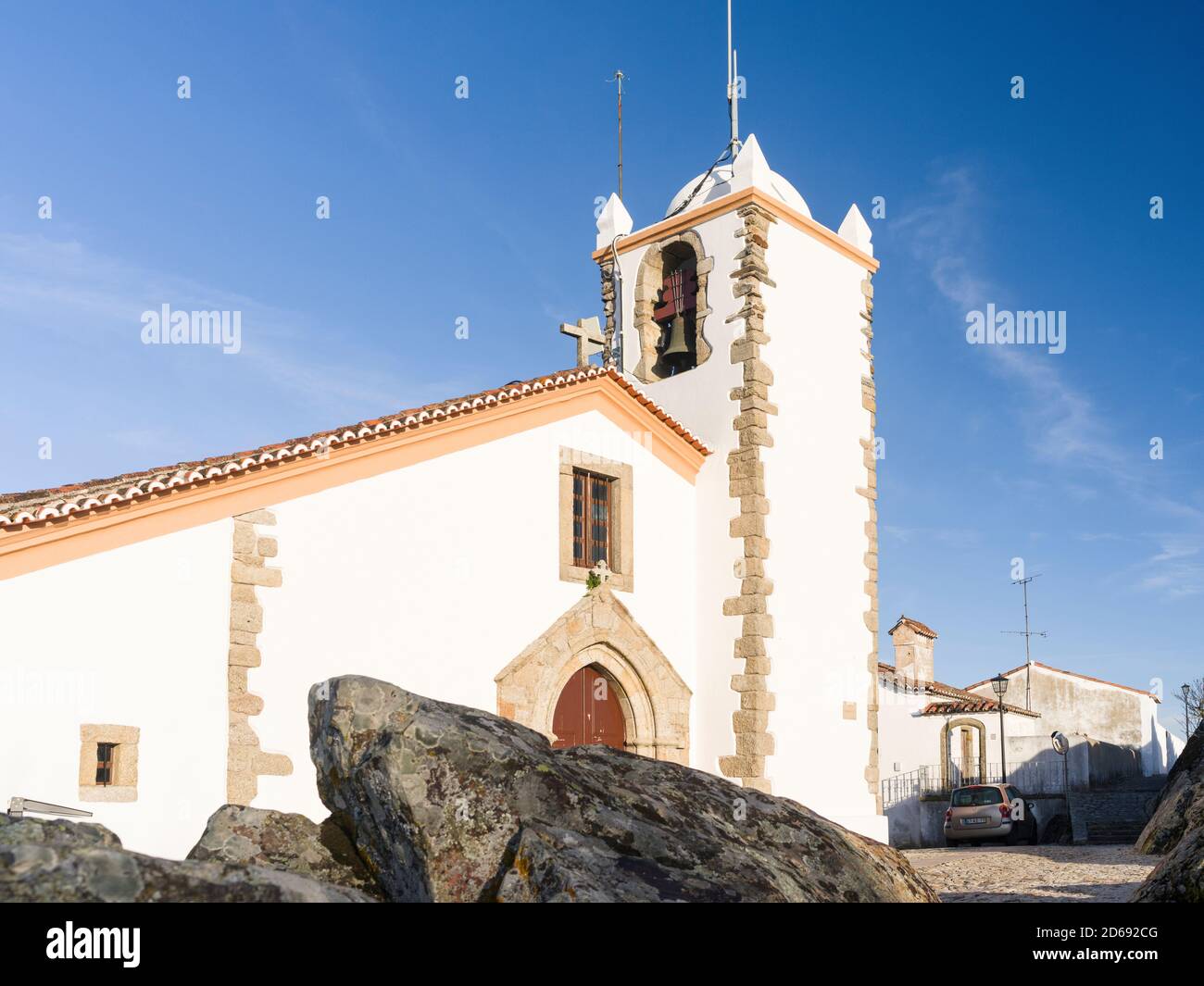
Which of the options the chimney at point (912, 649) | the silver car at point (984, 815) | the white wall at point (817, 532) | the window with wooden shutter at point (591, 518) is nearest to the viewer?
the window with wooden shutter at point (591, 518)

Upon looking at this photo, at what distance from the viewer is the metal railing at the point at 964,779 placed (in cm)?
2636

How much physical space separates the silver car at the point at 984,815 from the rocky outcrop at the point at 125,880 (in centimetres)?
2019

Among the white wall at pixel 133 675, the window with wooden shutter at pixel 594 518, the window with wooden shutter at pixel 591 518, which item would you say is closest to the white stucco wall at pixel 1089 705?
the window with wooden shutter at pixel 594 518

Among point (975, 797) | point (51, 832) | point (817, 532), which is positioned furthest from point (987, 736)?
point (51, 832)

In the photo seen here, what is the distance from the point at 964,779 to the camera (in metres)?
28.1

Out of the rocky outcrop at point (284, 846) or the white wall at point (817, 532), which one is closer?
the rocky outcrop at point (284, 846)

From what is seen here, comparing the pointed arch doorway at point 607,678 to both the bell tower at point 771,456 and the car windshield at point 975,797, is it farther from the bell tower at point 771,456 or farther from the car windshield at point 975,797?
the car windshield at point 975,797

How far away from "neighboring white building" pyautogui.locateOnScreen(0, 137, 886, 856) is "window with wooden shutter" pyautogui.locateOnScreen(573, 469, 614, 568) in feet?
0.14

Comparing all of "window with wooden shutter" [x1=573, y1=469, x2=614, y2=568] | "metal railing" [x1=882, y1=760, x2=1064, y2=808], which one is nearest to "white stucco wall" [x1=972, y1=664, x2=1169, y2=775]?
"metal railing" [x1=882, y1=760, x2=1064, y2=808]

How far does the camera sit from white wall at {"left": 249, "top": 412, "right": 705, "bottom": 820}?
11242mm

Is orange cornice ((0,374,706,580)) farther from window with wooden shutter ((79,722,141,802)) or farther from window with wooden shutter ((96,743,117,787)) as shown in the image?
window with wooden shutter ((96,743,117,787))
